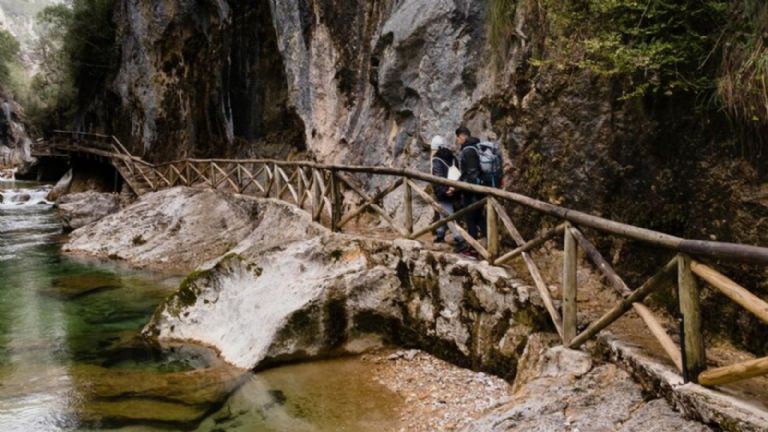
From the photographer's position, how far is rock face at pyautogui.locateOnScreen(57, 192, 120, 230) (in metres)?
22.1

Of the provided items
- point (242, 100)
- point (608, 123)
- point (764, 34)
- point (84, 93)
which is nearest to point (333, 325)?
point (608, 123)

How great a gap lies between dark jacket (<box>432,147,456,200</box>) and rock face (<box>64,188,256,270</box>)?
358 inches

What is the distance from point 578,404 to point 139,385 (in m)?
5.56

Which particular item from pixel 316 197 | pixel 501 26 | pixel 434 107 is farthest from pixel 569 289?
pixel 434 107

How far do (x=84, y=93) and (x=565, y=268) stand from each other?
42338 millimetres

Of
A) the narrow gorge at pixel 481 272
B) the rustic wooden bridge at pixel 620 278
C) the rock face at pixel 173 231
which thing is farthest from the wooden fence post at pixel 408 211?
the rock face at pixel 173 231

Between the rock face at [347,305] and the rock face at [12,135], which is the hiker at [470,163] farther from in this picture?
the rock face at [12,135]

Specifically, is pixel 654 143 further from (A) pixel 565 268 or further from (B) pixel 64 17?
(B) pixel 64 17

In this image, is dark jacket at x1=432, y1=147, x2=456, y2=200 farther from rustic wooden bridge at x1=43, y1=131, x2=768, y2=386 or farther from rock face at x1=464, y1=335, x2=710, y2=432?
rock face at x1=464, y1=335, x2=710, y2=432

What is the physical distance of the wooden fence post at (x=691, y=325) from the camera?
11.8 feet

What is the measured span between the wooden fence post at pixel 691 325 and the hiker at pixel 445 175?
4248 millimetres

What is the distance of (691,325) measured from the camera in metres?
3.63

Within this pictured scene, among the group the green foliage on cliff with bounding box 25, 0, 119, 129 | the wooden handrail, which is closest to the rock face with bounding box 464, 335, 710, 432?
the wooden handrail

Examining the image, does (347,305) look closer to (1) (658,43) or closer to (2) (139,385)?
(2) (139,385)
